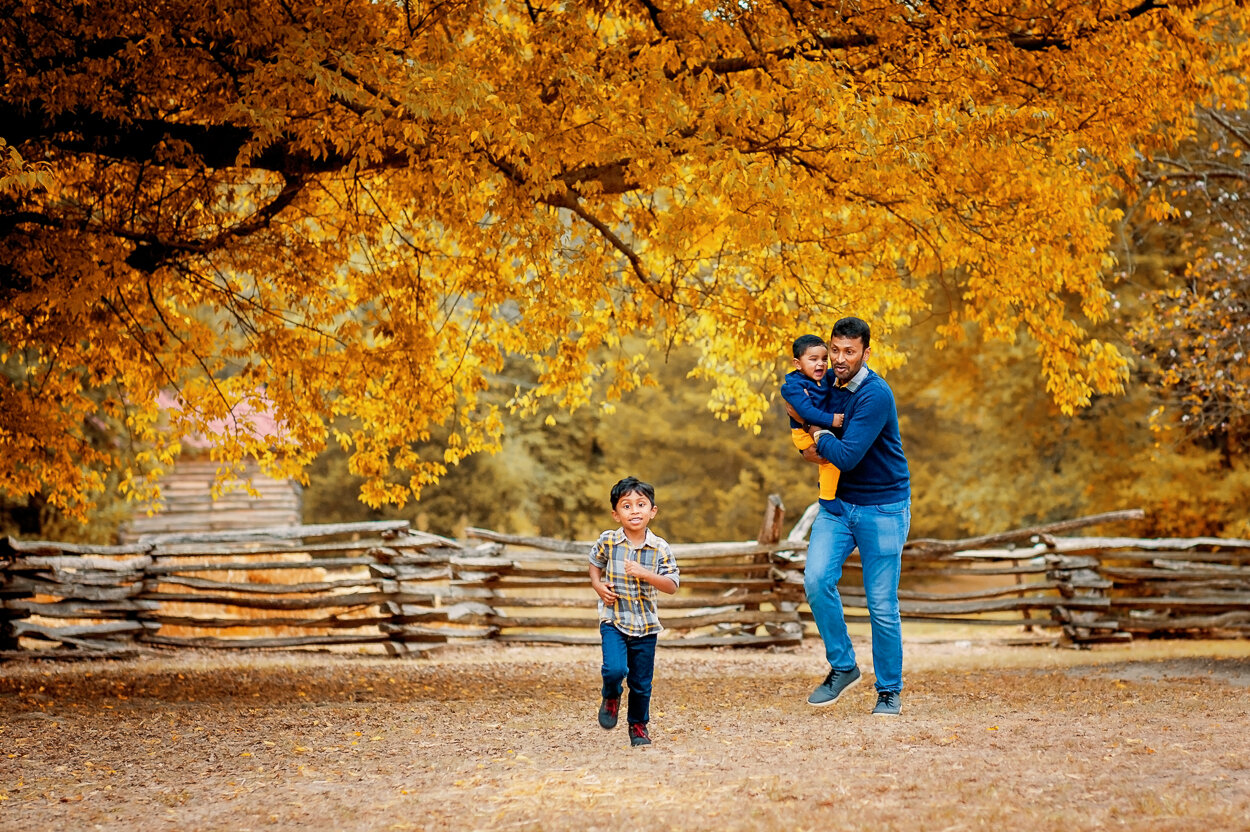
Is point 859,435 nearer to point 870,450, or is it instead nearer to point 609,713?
point 870,450

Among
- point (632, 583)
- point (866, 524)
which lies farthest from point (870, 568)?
point (632, 583)

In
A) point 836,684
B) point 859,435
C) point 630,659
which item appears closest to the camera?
point 630,659

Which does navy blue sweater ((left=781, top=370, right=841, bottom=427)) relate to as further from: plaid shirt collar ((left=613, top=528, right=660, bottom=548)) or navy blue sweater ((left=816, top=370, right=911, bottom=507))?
plaid shirt collar ((left=613, top=528, right=660, bottom=548))

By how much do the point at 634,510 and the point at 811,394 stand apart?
1.19 m

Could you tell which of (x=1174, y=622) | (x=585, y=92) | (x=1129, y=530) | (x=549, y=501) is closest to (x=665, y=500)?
(x=549, y=501)

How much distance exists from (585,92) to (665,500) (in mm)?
22477

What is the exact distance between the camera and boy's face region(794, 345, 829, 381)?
5.36 metres

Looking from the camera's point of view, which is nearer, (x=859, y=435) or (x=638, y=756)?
(x=638, y=756)

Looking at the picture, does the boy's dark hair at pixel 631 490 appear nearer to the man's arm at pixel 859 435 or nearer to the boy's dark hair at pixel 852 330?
the man's arm at pixel 859 435

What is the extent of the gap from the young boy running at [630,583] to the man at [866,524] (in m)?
0.92

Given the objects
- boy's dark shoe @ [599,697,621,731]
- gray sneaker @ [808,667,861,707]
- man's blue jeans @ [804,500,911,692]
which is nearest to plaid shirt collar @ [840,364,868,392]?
man's blue jeans @ [804,500,911,692]

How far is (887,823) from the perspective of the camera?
11.6 ft

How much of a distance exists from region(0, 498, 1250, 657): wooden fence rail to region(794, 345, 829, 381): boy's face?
6.79 meters

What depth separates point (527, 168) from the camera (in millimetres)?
6367
